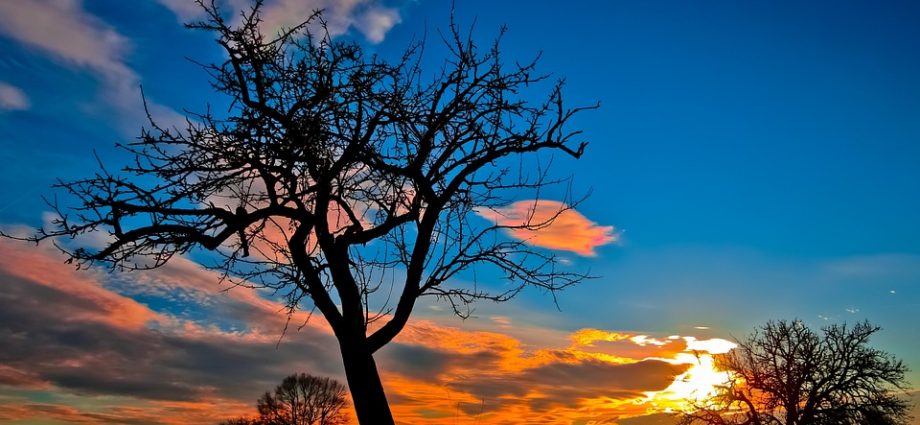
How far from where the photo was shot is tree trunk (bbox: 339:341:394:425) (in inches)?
225

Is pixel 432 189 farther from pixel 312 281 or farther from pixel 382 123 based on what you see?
pixel 312 281

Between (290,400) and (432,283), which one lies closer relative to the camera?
(432,283)

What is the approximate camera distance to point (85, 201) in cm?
589

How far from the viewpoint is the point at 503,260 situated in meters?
6.67

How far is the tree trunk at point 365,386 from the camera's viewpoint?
5.71 meters

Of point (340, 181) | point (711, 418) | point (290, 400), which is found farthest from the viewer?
point (290, 400)

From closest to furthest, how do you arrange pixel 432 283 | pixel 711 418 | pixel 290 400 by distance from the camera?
pixel 432 283 → pixel 711 418 → pixel 290 400

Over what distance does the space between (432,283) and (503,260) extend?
0.86 m

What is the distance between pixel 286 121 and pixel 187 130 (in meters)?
0.99

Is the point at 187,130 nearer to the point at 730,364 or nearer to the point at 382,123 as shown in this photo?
the point at 382,123

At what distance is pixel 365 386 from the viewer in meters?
5.78

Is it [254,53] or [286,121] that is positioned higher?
[254,53]

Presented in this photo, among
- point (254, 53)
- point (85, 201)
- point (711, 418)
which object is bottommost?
point (711, 418)

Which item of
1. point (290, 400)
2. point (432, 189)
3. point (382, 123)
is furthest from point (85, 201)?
point (290, 400)
